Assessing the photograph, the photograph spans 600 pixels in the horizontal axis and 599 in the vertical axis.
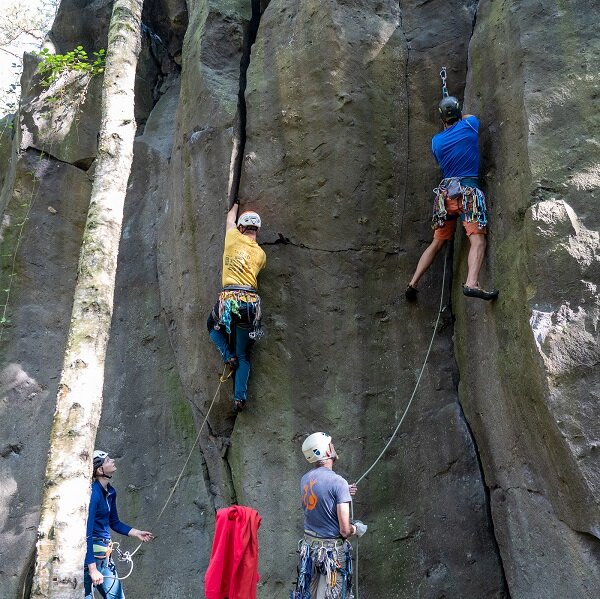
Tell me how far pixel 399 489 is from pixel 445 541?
0.60 metres

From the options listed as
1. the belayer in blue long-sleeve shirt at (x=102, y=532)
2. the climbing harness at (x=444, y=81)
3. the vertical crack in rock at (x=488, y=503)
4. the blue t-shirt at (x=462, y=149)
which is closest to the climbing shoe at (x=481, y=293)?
the blue t-shirt at (x=462, y=149)

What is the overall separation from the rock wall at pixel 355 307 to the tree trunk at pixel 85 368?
182cm

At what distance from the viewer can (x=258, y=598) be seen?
6.73m

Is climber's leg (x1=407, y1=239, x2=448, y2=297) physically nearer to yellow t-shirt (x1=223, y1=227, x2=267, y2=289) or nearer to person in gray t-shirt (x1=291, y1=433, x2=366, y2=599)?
yellow t-shirt (x1=223, y1=227, x2=267, y2=289)

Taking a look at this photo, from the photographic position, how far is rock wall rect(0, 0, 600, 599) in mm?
5660

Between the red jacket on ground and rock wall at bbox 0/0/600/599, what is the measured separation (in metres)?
1.35

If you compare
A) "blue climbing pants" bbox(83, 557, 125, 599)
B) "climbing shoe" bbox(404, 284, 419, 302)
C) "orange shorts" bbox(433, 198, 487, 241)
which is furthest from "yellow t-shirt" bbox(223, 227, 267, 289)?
"blue climbing pants" bbox(83, 557, 125, 599)

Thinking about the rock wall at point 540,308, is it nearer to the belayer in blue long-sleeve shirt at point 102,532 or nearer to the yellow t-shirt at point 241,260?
the yellow t-shirt at point 241,260

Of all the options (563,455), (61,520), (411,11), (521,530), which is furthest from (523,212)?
(61,520)

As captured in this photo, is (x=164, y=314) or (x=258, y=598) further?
(x=164, y=314)

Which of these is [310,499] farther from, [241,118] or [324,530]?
[241,118]

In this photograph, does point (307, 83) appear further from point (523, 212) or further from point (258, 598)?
point (258, 598)

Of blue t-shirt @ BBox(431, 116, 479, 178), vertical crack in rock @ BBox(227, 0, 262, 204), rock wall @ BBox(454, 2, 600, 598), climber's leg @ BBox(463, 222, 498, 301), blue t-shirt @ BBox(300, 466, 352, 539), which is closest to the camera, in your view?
blue t-shirt @ BBox(300, 466, 352, 539)

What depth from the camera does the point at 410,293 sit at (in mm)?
7094
